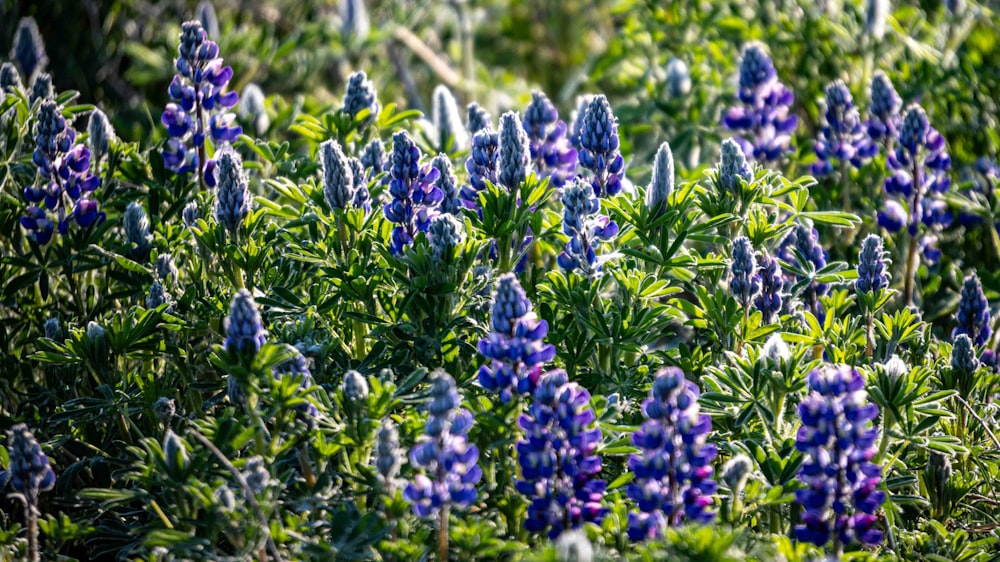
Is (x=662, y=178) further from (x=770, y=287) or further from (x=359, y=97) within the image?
(x=359, y=97)

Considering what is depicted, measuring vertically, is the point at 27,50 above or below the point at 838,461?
above

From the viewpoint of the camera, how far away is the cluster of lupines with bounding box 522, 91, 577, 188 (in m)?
2.93

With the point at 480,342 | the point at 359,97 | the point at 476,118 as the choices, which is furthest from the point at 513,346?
the point at 359,97

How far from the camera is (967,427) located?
8.76 feet

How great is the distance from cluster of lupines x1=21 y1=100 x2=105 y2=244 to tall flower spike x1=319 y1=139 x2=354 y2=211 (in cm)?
71

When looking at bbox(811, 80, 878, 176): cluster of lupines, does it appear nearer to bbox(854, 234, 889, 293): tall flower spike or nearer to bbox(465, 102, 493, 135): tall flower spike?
bbox(854, 234, 889, 293): tall flower spike

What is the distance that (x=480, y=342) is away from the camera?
216 cm

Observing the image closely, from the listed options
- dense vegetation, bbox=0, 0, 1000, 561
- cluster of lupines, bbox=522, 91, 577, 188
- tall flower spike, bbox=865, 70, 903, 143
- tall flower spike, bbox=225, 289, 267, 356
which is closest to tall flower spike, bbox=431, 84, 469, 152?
dense vegetation, bbox=0, 0, 1000, 561

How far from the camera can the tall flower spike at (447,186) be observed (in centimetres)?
269

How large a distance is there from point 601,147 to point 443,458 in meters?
1.03

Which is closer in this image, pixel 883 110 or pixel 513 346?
pixel 513 346

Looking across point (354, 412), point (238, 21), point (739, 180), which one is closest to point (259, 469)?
point (354, 412)

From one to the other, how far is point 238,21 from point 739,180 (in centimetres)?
364

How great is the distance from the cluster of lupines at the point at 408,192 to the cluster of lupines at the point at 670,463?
76 centimetres
